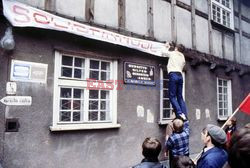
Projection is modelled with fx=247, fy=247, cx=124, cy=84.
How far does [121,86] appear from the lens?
6.00 meters

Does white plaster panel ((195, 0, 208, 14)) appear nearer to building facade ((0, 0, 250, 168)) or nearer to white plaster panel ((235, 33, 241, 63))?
building facade ((0, 0, 250, 168))

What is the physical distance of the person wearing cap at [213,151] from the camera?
9.08 feet

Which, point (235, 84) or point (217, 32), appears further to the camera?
point (235, 84)

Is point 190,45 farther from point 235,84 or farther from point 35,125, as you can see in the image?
point 35,125

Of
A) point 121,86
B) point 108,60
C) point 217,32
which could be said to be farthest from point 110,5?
point 217,32

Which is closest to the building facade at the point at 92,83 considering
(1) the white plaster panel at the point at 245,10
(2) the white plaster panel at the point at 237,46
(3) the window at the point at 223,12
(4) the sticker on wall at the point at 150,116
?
(4) the sticker on wall at the point at 150,116

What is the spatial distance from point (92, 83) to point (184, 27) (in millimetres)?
4109

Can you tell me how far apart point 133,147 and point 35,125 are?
2.56 meters

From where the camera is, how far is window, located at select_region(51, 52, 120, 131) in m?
5.02

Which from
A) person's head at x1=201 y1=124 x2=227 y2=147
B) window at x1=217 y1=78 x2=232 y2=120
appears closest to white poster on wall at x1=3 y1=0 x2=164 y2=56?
person's head at x1=201 y1=124 x2=227 y2=147

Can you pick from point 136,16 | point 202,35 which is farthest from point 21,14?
point 202,35

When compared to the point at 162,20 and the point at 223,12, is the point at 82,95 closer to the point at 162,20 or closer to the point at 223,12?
the point at 162,20

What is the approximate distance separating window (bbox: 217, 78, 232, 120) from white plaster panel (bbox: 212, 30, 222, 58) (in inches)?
40.9

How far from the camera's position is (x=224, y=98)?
32.6 feet
